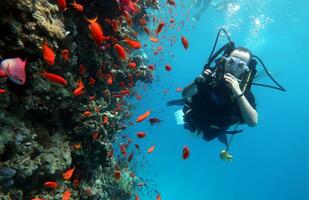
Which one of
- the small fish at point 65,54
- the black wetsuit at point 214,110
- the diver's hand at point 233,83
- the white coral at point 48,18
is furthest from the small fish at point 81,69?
the diver's hand at point 233,83

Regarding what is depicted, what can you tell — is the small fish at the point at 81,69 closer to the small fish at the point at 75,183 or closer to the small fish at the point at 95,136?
the small fish at the point at 95,136

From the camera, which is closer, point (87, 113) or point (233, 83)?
point (87, 113)

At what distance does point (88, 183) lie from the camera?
242 inches

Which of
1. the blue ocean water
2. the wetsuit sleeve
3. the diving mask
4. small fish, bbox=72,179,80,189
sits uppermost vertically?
the diving mask

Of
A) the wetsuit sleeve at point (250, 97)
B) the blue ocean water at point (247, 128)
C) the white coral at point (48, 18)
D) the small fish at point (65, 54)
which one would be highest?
the white coral at point (48, 18)

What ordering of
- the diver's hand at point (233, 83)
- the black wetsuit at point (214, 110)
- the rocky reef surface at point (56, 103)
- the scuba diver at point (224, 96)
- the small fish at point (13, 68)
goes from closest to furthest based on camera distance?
the small fish at point (13, 68), the rocky reef surface at point (56, 103), the diver's hand at point (233, 83), the scuba diver at point (224, 96), the black wetsuit at point (214, 110)

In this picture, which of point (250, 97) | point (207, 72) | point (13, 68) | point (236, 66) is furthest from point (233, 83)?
point (13, 68)

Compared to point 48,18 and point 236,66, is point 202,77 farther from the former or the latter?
point 48,18

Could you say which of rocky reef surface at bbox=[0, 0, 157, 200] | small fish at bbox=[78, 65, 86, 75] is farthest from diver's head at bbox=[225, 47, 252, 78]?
small fish at bbox=[78, 65, 86, 75]

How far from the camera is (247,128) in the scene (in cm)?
11694

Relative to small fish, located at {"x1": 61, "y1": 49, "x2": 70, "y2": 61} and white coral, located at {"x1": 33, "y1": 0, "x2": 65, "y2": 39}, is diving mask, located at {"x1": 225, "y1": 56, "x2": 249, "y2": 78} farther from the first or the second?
white coral, located at {"x1": 33, "y1": 0, "x2": 65, "y2": 39}

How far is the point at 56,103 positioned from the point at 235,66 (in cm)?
355

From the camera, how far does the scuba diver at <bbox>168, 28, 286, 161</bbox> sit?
591 cm

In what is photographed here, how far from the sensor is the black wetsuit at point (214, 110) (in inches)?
244
